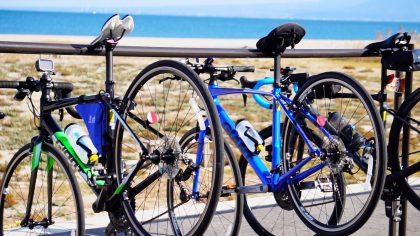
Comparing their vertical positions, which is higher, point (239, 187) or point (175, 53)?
point (175, 53)

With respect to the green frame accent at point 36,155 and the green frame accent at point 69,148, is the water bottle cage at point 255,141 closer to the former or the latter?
the green frame accent at point 69,148

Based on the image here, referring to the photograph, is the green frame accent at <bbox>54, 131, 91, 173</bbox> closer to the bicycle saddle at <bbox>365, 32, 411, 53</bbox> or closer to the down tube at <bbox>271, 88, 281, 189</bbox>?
the down tube at <bbox>271, 88, 281, 189</bbox>

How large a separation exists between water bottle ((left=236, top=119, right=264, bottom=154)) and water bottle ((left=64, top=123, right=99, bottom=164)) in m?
0.77

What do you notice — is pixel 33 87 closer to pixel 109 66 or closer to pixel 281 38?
pixel 109 66

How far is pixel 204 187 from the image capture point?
361 centimetres

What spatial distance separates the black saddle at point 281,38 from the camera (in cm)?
360

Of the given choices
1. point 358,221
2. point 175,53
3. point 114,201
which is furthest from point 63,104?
point 358,221

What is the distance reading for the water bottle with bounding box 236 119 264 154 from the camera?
3.61 metres

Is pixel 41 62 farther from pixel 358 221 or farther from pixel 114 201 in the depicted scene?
pixel 358 221

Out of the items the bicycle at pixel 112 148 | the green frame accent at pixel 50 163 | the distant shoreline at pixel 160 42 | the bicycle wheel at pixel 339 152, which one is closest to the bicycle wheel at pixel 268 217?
the bicycle wheel at pixel 339 152

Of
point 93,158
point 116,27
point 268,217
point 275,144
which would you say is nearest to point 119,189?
point 93,158

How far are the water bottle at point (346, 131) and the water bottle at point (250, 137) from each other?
0.36 meters

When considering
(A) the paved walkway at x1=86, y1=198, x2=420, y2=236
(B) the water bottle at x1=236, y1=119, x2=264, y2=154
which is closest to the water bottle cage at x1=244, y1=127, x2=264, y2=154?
(B) the water bottle at x1=236, y1=119, x2=264, y2=154

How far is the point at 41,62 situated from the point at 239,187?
1100mm
